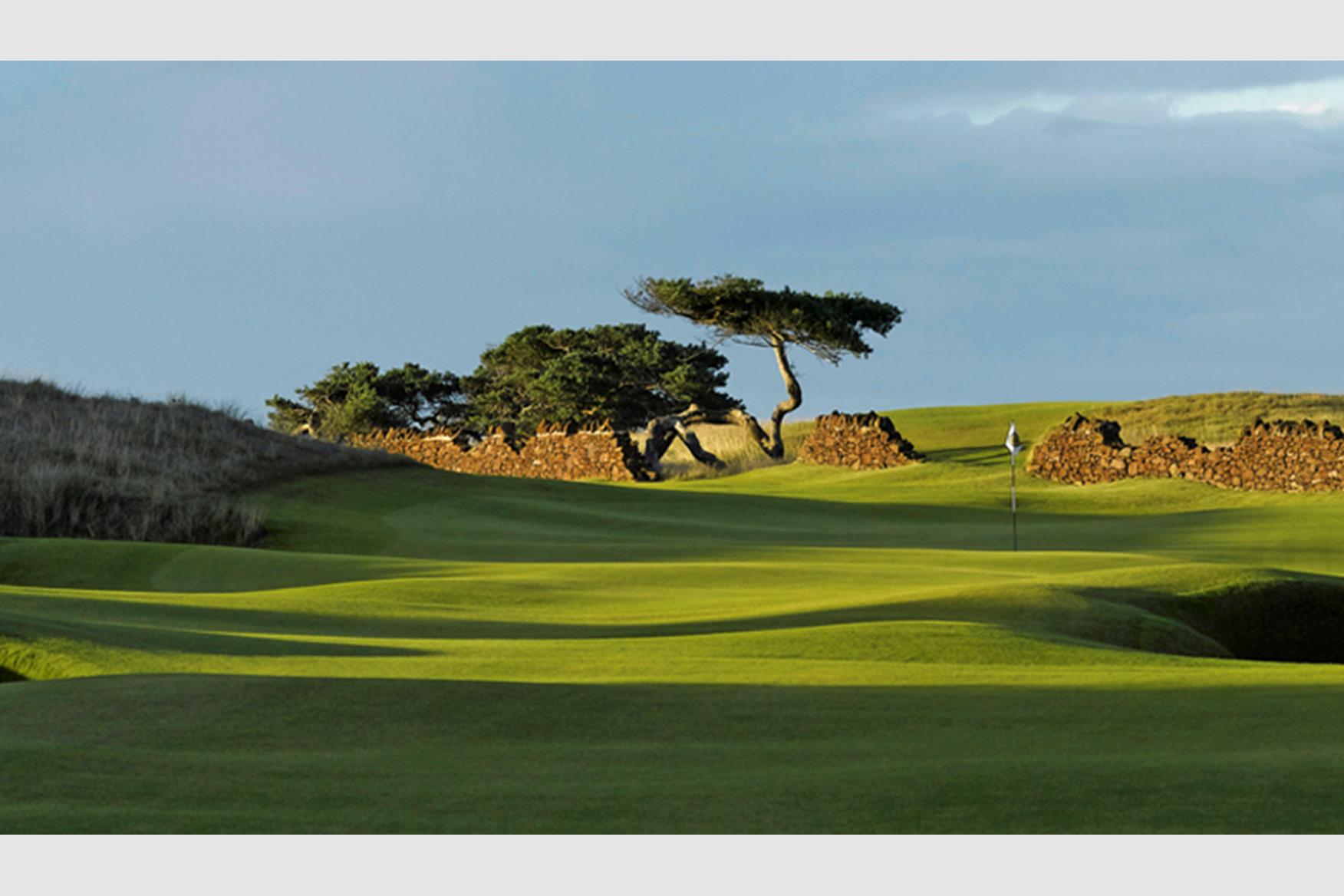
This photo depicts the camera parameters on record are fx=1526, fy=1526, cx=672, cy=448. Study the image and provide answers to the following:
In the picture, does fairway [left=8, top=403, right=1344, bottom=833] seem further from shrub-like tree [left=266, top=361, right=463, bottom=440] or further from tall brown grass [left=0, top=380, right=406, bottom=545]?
shrub-like tree [left=266, top=361, right=463, bottom=440]

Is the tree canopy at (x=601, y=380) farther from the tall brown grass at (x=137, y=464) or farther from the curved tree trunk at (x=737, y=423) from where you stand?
the tall brown grass at (x=137, y=464)

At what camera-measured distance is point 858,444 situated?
42.4 m

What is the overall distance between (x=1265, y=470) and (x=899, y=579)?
1845cm

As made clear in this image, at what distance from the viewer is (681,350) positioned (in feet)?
185

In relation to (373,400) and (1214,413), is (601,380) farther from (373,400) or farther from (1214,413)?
(1214,413)

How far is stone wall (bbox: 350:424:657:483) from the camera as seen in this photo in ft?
143

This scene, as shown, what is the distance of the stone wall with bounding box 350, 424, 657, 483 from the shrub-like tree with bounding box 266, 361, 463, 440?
30.1 feet

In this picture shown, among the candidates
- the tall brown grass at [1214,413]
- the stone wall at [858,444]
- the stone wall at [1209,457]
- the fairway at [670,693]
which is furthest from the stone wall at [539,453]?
the fairway at [670,693]

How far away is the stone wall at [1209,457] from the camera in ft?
102

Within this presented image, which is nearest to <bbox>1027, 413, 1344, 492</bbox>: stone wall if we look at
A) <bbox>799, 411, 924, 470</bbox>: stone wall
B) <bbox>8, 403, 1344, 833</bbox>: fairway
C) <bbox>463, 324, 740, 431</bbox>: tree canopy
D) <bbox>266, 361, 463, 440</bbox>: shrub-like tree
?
<bbox>799, 411, 924, 470</bbox>: stone wall

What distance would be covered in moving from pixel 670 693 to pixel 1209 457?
93.3 ft

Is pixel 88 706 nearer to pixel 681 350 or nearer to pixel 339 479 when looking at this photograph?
pixel 339 479

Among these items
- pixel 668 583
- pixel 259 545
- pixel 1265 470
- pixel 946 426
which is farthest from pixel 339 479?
pixel 946 426

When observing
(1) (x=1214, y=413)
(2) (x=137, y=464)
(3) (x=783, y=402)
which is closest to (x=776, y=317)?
(3) (x=783, y=402)
